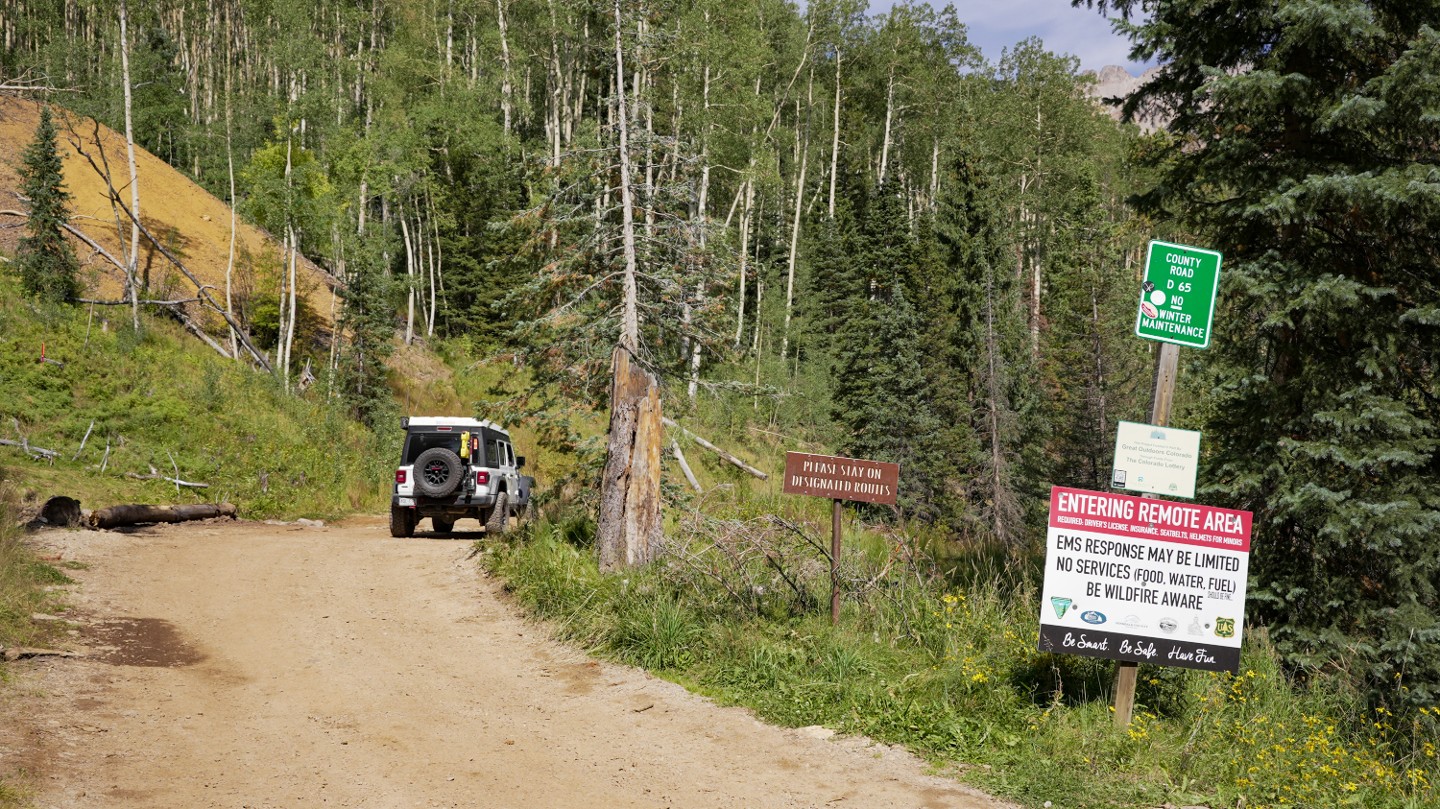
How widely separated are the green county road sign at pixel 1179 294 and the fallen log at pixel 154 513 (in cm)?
1668

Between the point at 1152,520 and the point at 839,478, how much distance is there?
3187 mm

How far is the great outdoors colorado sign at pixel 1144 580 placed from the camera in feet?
20.9

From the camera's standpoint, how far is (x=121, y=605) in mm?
10578

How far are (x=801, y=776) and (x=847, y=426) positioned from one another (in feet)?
88.1

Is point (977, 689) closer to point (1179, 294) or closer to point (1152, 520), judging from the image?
point (1152, 520)

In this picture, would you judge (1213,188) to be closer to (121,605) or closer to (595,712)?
(595,712)

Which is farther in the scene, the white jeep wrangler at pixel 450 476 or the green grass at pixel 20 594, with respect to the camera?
the white jeep wrangler at pixel 450 476

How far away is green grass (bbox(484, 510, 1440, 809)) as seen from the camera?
5949 mm

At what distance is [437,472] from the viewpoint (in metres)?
17.0

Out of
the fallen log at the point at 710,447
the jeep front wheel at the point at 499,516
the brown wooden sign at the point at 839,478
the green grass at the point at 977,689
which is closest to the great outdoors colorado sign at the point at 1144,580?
the green grass at the point at 977,689

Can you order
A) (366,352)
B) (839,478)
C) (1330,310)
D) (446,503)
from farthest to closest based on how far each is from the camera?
(366,352) → (446,503) → (839,478) → (1330,310)

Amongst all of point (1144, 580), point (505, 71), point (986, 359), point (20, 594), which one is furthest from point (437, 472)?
point (505, 71)

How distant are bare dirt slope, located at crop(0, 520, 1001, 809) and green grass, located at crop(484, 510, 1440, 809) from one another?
1.27 ft

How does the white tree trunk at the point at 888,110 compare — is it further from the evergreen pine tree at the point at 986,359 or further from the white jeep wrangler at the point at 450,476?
the white jeep wrangler at the point at 450,476
